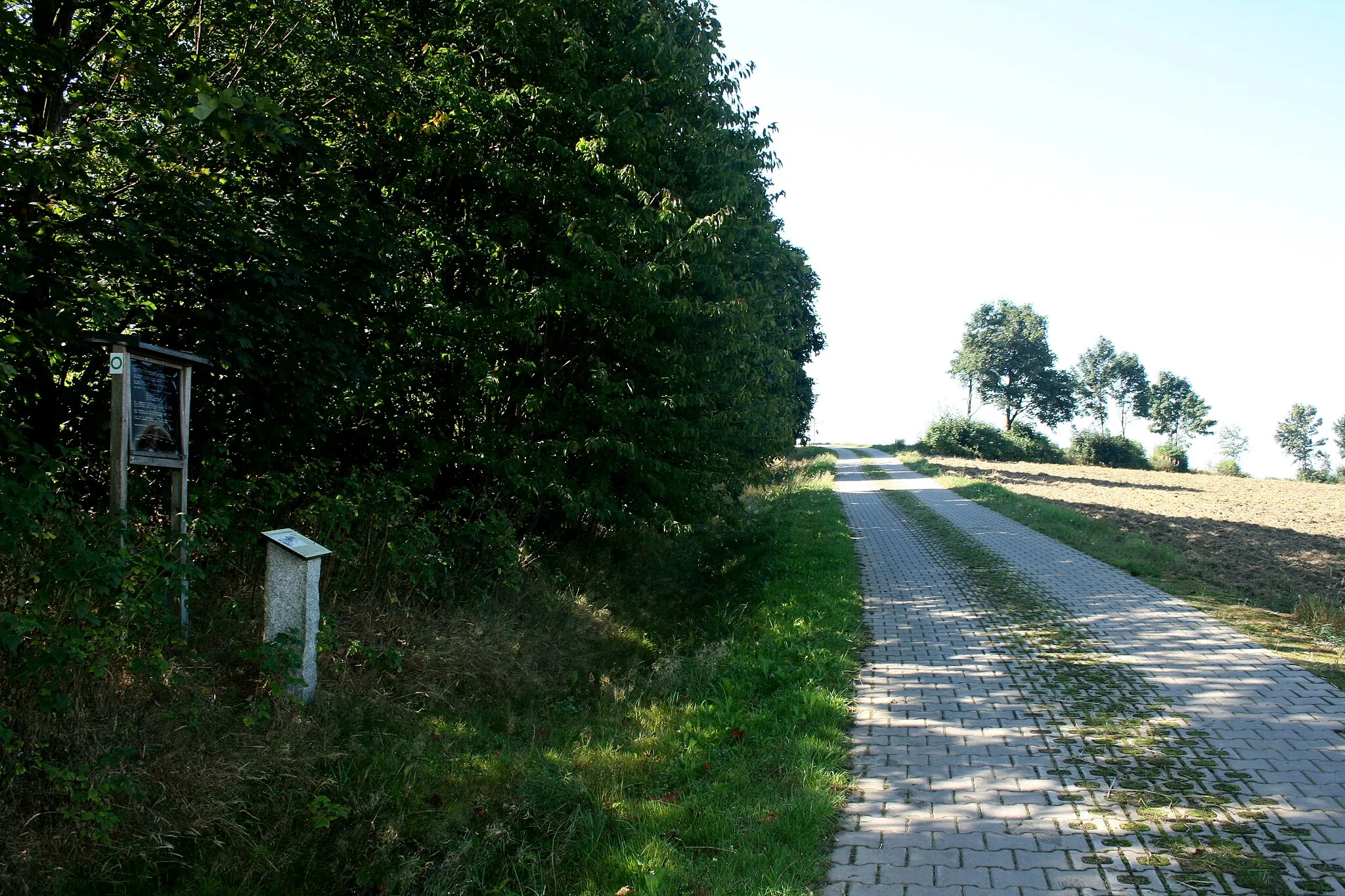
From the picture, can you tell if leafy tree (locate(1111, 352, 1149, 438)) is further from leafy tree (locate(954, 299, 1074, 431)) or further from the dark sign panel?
the dark sign panel

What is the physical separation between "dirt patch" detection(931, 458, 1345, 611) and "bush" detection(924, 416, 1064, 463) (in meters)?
16.9

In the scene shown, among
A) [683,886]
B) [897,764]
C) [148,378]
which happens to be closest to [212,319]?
[148,378]

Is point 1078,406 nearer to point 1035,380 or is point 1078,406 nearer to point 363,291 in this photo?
point 1035,380

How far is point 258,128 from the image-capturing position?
17.5 ft

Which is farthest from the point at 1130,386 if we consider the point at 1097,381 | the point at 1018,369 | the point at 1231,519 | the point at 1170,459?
the point at 1231,519

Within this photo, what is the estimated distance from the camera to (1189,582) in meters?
11.1

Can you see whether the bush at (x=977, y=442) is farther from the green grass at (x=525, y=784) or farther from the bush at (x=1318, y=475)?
the green grass at (x=525, y=784)

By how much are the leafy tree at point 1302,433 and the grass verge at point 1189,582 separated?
94519mm

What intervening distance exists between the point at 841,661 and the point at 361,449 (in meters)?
5.17

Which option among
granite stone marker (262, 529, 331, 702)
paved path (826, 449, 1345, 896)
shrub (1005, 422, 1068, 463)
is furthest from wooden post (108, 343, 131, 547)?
shrub (1005, 422, 1068, 463)

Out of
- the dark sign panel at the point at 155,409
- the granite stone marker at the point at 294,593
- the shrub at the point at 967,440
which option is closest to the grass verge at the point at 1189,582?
the granite stone marker at the point at 294,593

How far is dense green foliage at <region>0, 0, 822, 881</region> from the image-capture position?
4.82m

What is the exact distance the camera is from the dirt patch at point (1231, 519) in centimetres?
1135

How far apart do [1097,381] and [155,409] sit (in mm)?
102471
